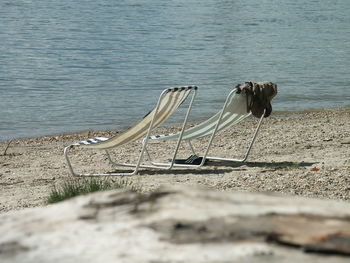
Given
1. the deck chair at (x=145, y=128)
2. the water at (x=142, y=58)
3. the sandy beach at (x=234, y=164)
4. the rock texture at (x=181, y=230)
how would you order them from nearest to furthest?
the rock texture at (x=181, y=230), the sandy beach at (x=234, y=164), the deck chair at (x=145, y=128), the water at (x=142, y=58)

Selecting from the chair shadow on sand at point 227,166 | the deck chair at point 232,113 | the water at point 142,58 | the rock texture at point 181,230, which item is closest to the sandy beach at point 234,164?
the chair shadow on sand at point 227,166

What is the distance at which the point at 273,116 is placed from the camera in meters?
13.8

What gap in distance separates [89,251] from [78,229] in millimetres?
155

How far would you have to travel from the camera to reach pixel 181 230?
2.35m

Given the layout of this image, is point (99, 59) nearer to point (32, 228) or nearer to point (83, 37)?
point (83, 37)

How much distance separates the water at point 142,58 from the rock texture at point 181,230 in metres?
9.99

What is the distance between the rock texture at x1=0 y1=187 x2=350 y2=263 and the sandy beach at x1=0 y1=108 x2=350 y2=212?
3.96 metres

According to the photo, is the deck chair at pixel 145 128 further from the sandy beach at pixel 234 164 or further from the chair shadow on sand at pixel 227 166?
the sandy beach at pixel 234 164

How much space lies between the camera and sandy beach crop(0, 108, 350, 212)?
6.89 meters

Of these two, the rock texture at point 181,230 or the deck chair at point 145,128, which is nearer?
the rock texture at point 181,230

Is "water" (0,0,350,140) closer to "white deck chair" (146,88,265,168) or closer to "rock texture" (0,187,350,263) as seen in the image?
"white deck chair" (146,88,265,168)

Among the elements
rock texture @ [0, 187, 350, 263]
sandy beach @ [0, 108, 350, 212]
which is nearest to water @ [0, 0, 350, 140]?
sandy beach @ [0, 108, 350, 212]

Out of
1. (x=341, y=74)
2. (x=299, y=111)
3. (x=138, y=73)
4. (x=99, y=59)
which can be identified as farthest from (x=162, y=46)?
(x=299, y=111)

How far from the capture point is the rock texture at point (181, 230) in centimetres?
224
